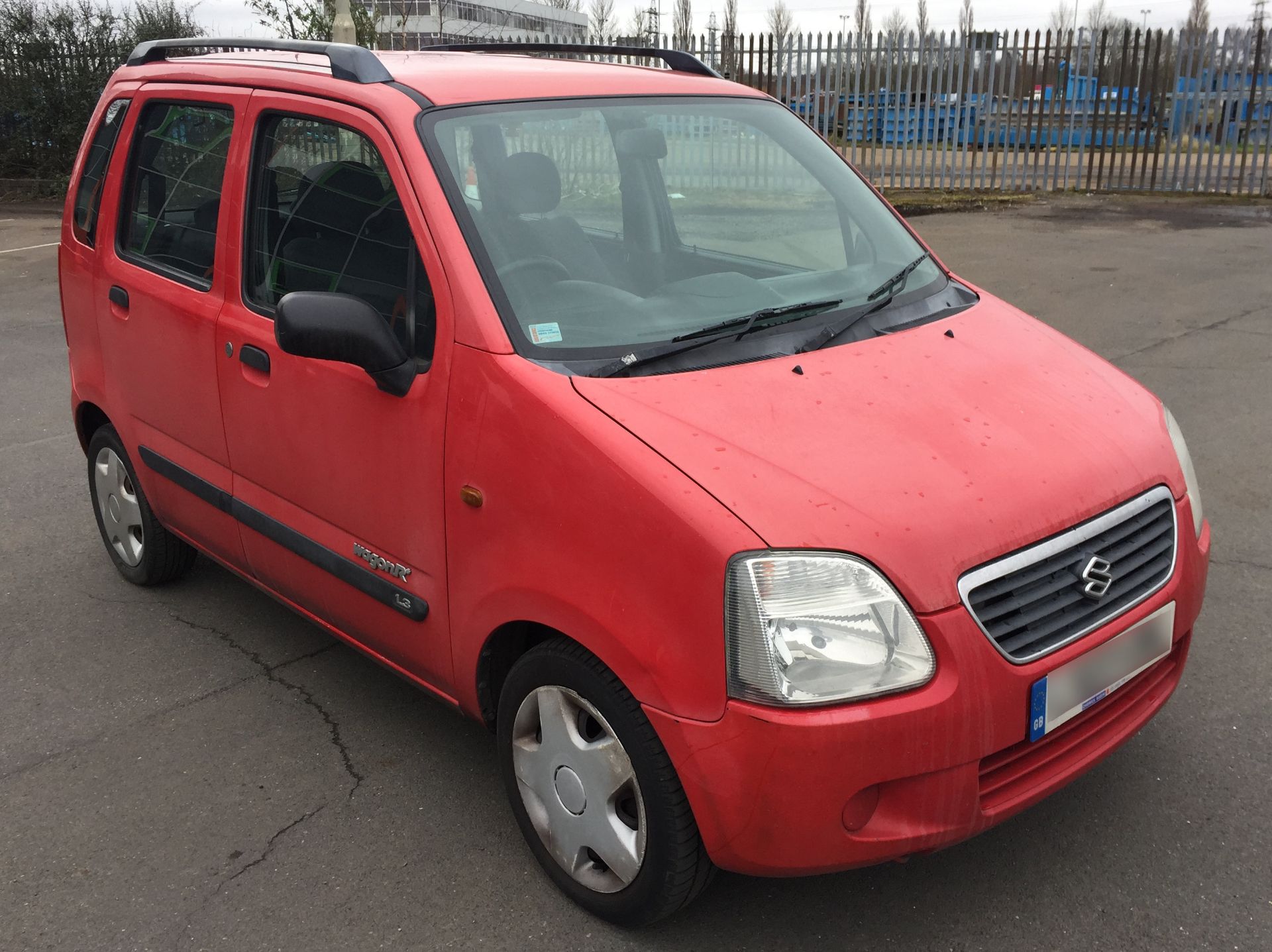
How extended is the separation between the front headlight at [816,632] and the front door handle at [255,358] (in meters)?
1.72

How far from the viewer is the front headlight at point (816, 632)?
2.16 m

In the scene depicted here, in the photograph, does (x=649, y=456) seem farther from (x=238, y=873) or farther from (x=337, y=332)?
(x=238, y=873)

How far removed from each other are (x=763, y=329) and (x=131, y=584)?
3.00 meters

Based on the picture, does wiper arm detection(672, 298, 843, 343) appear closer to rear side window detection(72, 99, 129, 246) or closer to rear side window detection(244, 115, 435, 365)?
rear side window detection(244, 115, 435, 365)

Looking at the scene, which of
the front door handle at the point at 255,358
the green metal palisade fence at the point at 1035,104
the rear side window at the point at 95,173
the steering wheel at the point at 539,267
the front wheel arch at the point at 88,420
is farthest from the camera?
the green metal palisade fence at the point at 1035,104

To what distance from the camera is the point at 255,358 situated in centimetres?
333

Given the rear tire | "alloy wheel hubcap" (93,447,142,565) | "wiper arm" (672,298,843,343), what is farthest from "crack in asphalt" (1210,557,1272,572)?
"alloy wheel hubcap" (93,447,142,565)

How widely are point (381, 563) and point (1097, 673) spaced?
5.73 ft

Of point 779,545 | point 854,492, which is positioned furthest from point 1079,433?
point 779,545

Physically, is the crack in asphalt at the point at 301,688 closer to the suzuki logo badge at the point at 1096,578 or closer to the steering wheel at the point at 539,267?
the steering wheel at the point at 539,267

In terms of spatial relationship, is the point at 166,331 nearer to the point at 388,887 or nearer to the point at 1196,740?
the point at 388,887

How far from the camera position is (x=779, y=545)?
2.18 m

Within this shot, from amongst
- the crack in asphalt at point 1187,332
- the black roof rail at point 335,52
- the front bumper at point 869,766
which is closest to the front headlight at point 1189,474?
the front bumper at point 869,766

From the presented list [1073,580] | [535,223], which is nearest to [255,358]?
[535,223]
